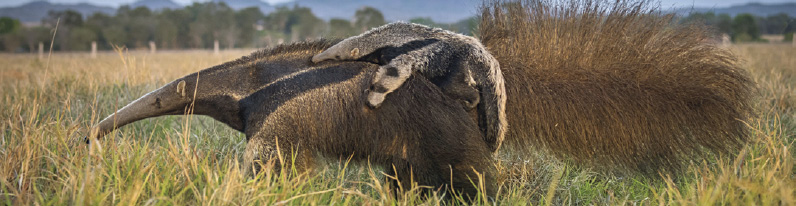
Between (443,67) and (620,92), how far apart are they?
3.22 feet

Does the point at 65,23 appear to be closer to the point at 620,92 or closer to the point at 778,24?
the point at 778,24

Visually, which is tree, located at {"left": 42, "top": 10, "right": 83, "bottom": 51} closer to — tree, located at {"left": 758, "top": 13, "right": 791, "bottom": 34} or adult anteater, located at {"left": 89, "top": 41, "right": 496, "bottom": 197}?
tree, located at {"left": 758, "top": 13, "right": 791, "bottom": 34}

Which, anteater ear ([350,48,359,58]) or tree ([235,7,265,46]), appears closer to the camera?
anteater ear ([350,48,359,58])

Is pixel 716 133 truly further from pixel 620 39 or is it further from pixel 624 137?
pixel 620 39

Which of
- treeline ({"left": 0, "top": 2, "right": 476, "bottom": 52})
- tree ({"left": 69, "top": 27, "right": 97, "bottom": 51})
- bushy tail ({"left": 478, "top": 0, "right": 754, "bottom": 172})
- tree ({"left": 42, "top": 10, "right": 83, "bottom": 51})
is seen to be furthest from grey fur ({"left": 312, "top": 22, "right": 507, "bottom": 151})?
tree ({"left": 42, "top": 10, "right": 83, "bottom": 51})

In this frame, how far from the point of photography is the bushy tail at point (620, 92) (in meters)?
2.61

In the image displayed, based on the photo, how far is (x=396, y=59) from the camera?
2404mm

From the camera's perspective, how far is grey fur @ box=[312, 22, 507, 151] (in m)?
2.38

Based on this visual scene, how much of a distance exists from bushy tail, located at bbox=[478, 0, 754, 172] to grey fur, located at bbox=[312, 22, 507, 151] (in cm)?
22

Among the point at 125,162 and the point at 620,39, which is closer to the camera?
the point at 125,162

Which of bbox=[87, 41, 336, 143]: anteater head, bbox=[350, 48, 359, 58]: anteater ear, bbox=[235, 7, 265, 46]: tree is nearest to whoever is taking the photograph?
bbox=[350, 48, 359, 58]: anteater ear

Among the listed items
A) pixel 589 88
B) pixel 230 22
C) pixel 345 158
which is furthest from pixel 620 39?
pixel 230 22

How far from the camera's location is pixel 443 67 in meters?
2.46

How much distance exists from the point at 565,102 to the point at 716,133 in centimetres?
93
